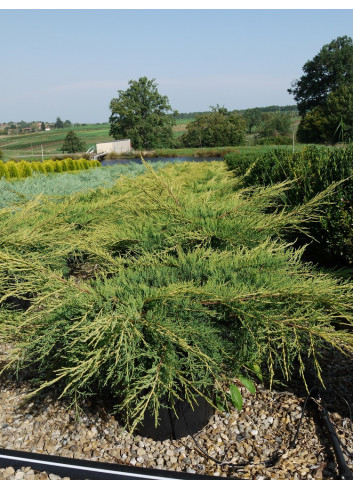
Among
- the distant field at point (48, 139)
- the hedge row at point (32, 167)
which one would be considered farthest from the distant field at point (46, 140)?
the hedge row at point (32, 167)

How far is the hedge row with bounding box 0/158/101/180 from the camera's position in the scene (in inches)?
406

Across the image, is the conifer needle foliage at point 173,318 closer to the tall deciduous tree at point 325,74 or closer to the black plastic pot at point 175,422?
the black plastic pot at point 175,422

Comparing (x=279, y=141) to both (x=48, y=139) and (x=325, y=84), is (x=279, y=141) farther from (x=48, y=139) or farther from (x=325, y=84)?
(x=48, y=139)

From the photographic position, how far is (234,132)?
48719 millimetres

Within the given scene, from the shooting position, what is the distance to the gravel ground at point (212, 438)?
77.9 inches

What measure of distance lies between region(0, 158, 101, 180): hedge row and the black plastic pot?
28.5 feet

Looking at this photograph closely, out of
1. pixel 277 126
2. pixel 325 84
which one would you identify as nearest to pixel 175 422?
pixel 325 84

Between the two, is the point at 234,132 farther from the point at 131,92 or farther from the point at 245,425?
the point at 245,425

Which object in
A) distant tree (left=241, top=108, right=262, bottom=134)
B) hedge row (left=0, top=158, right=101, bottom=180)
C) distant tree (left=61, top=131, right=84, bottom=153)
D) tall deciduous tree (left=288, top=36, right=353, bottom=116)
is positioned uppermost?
tall deciduous tree (left=288, top=36, right=353, bottom=116)

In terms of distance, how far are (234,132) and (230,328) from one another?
49155 mm

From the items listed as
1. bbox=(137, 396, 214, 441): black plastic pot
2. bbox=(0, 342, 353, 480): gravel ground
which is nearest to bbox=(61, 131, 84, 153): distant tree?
bbox=(0, 342, 353, 480): gravel ground

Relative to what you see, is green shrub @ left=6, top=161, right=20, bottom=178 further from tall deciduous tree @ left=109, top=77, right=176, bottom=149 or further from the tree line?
tall deciduous tree @ left=109, top=77, right=176, bottom=149

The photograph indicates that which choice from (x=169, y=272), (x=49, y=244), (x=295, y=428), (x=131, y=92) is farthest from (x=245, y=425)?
(x=131, y=92)

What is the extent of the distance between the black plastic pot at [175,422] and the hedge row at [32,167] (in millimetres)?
8686
